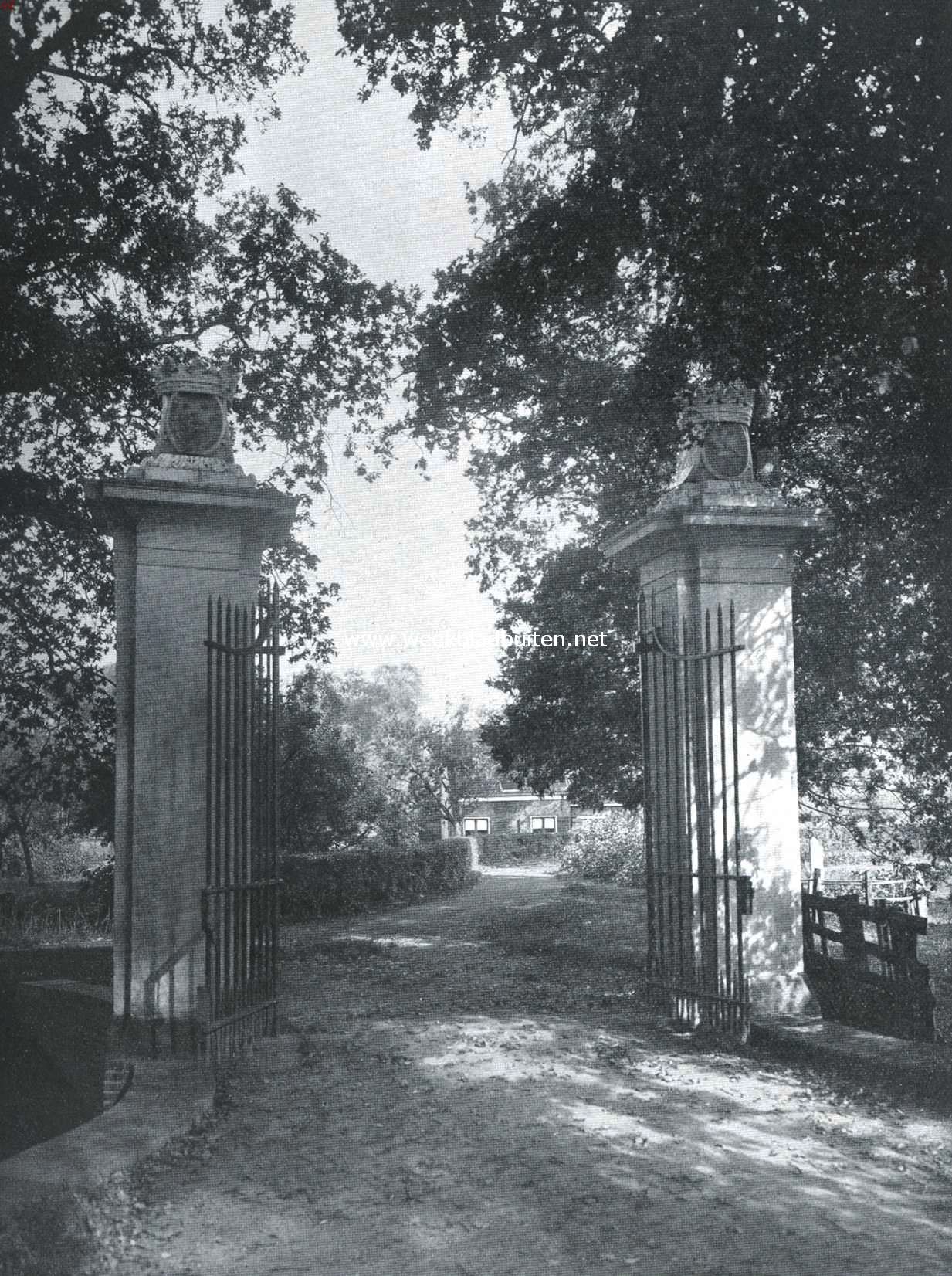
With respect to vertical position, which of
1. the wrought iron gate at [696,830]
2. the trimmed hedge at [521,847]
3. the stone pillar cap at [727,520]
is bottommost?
the trimmed hedge at [521,847]

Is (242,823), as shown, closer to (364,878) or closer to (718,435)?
(718,435)

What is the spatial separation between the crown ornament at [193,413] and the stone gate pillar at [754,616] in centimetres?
276

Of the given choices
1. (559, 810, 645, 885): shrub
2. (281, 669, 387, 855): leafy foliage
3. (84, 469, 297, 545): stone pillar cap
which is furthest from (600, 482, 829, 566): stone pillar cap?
(559, 810, 645, 885): shrub

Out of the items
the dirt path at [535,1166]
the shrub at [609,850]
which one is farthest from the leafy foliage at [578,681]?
the shrub at [609,850]

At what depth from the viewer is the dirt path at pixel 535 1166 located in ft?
12.2

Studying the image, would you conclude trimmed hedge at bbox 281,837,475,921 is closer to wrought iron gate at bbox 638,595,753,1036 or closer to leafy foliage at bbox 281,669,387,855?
leafy foliage at bbox 281,669,387,855

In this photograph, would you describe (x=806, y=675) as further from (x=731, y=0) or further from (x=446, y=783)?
(x=446, y=783)

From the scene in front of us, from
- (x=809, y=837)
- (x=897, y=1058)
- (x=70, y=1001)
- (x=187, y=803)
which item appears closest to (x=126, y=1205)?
(x=187, y=803)

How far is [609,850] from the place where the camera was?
29641 millimetres

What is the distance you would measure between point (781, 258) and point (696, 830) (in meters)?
3.68

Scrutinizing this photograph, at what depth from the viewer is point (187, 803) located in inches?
260

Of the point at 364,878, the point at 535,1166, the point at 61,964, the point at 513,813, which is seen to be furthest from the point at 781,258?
the point at 513,813

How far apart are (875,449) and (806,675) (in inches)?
108

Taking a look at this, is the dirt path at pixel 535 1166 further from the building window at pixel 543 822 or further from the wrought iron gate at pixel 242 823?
the building window at pixel 543 822
